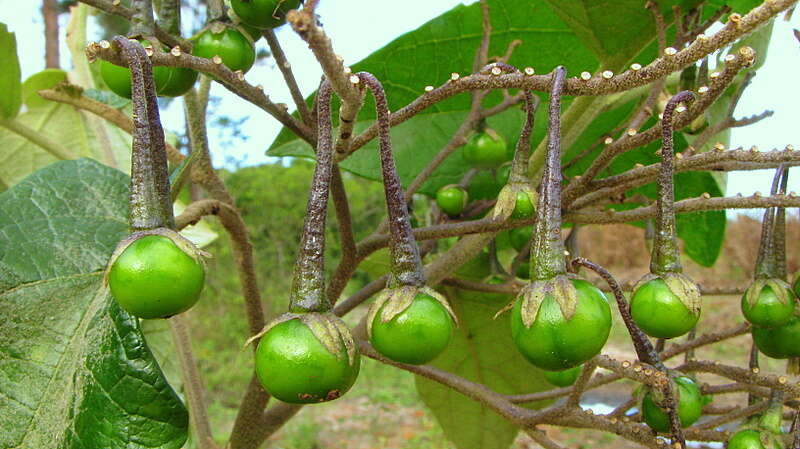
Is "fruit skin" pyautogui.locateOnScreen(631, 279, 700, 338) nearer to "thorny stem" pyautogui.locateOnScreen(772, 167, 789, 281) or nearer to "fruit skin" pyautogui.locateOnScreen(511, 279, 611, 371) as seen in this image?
"fruit skin" pyautogui.locateOnScreen(511, 279, 611, 371)

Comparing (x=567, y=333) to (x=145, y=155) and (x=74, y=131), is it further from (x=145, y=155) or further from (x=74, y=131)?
(x=74, y=131)

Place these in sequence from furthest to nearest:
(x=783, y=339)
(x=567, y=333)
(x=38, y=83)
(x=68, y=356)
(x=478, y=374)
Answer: (x=38, y=83) → (x=478, y=374) → (x=783, y=339) → (x=68, y=356) → (x=567, y=333)

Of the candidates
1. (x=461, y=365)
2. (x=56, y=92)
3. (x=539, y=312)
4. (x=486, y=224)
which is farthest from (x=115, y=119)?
(x=461, y=365)

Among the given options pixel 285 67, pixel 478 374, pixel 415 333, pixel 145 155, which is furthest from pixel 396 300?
pixel 478 374

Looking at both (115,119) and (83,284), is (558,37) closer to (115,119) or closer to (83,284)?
(115,119)

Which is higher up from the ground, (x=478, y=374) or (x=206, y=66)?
(x=206, y=66)

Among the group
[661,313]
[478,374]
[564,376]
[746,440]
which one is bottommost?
[478,374]

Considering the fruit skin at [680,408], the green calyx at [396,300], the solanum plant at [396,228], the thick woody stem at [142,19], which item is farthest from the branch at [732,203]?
the thick woody stem at [142,19]

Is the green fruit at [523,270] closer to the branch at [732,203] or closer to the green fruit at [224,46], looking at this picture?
the branch at [732,203]
